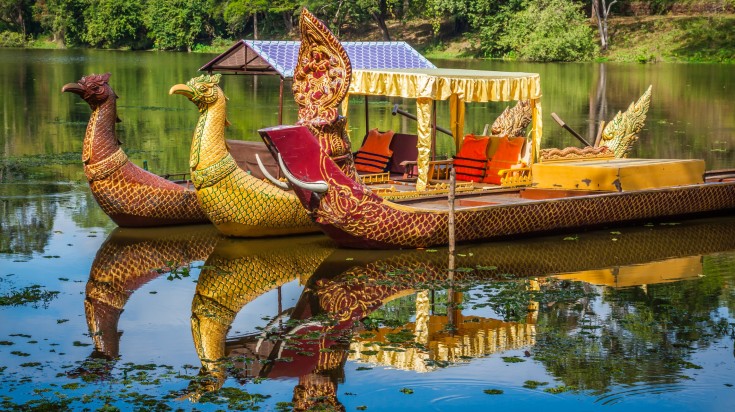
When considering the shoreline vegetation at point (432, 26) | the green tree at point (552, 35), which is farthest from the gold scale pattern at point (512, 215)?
the green tree at point (552, 35)

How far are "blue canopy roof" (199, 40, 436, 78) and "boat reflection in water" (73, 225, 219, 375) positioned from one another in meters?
3.74

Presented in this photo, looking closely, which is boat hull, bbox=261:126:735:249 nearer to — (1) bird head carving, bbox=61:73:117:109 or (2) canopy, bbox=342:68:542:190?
(2) canopy, bbox=342:68:542:190

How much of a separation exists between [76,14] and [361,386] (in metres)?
74.6

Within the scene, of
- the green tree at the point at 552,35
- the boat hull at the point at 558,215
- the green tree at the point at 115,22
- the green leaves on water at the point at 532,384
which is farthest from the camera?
the green tree at the point at 115,22

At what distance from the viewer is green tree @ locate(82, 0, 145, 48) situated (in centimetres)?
7744

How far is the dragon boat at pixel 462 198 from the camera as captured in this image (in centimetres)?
1420

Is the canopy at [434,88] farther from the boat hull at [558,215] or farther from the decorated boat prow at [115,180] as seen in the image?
the decorated boat prow at [115,180]

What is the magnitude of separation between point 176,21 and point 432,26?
16.8m

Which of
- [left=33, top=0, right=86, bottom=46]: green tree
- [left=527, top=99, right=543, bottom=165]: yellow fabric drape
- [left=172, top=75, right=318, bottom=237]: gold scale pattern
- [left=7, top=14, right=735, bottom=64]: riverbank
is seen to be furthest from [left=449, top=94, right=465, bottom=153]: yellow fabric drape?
[left=33, top=0, right=86, bottom=46]: green tree

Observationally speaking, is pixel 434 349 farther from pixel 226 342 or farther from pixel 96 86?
pixel 96 86

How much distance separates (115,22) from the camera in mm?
77438

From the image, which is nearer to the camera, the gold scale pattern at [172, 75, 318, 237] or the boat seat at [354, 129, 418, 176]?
the gold scale pattern at [172, 75, 318, 237]

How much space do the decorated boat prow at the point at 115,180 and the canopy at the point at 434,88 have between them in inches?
115

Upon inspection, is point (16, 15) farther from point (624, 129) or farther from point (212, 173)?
point (212, 173)
